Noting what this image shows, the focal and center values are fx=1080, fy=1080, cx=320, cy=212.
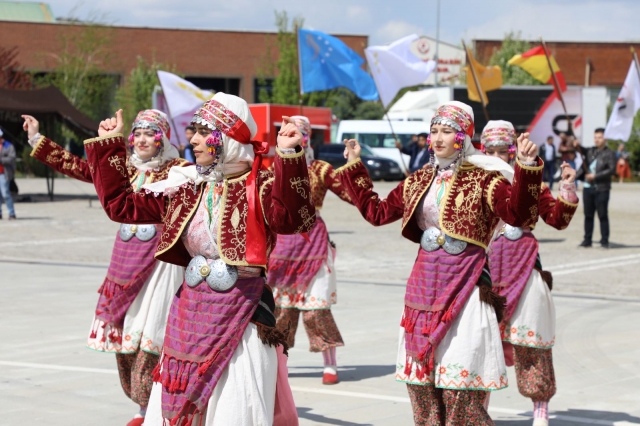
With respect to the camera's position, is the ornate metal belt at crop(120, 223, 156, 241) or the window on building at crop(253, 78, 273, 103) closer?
the ornate metal belt at crop(120, 223, 156, 241)

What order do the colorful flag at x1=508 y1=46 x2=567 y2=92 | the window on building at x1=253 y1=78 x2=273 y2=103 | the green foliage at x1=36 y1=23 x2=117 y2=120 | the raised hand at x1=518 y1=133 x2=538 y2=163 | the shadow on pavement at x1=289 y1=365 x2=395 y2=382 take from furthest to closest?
the window on building at x1=253 y1=78 x2=273 y2=103 < the green foliage at x1=36 y1=23 x2=117 y2=120 < the colorful flag at x1=508 y1=46 x2=567 y2=92 < the shadow on pavement at x1=289 y1=365 x2=395 y2=382 < the raised hand at x1=518 y1=133 x2=538 y2=163

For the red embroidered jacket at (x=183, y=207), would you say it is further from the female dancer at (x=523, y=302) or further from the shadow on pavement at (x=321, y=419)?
the female dancer at (x=523, y=302)

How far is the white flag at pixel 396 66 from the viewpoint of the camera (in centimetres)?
1859

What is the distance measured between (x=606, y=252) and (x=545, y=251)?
962 millimetres


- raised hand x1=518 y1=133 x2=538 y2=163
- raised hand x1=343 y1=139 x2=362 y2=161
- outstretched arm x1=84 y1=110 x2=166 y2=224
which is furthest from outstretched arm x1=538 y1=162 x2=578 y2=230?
outstretched arm x1=84 y1=110 x2=166 y2=224

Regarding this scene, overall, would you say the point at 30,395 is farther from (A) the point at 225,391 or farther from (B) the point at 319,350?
(A) the point at 225,391

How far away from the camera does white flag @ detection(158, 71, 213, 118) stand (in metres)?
Result: 20.7

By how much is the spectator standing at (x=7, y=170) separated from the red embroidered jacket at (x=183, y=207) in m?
17.5

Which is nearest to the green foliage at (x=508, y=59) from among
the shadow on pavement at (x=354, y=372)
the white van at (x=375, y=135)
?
the white van at (x=375, y=135)

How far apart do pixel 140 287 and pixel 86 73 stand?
41163 millimetres

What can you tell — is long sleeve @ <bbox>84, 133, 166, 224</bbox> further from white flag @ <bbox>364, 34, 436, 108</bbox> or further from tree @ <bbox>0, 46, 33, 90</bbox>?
tree @ <bbox>0, 46, 33, 90</bbox>

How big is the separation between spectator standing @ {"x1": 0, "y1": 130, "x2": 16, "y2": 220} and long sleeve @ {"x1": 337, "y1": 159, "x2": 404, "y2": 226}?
1686 cm

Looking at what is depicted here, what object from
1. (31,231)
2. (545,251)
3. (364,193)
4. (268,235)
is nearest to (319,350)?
(364,193)

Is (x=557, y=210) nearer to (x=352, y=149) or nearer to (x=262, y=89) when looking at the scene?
(x=352, y=149)
